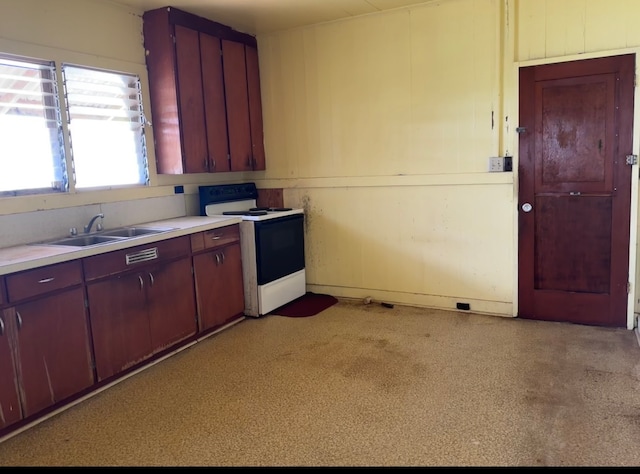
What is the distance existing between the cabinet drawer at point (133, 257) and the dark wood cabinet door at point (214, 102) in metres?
1.02

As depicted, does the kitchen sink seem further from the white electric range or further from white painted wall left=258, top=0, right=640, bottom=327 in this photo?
white painted wall left=258, top=0, right=640, bottom=327

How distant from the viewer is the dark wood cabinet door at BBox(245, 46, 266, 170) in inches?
193

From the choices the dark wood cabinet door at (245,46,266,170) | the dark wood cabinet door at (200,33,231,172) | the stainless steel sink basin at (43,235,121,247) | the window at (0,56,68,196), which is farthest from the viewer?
the dark wood cabinet door at (245,46,266,170)

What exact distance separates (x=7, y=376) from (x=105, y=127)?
200 centimetres

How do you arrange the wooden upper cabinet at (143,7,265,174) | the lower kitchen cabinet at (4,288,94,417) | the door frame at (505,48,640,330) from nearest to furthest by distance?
the lower kitchen cabinet at (4,288,94,417) < the door frame at (505,48,640,330) < the wooden upper cabinet at (143,7,265,174)

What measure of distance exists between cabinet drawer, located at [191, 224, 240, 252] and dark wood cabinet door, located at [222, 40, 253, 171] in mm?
724

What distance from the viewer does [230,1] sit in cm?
393

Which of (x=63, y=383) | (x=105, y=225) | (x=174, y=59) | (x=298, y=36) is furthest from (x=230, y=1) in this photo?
(x=63, y=383)

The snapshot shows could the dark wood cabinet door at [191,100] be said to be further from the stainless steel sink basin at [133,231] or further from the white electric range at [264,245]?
the stainless steel sink basin at [133,231]

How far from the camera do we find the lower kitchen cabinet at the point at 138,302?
310cm

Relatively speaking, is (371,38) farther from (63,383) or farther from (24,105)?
(63,383)

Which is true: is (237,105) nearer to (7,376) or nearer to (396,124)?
(396,124)

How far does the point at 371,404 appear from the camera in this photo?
285cm

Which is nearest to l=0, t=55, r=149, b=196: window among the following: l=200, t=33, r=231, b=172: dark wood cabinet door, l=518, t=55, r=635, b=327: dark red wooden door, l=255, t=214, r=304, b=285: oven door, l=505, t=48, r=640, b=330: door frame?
l=200, t=33, r=231, b=172: dark wood cabinet door
